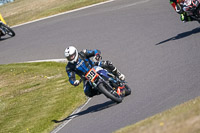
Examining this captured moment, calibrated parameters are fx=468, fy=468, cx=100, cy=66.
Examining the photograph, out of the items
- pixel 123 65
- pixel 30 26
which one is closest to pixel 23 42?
pixel 30 26

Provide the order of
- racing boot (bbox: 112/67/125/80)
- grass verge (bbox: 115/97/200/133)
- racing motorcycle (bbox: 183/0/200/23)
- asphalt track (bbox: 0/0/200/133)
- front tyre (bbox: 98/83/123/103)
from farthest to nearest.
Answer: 1. racing motorcycle (bbox: 183/0/200/23)
2. racing boot (bbox: 112/67/125/80)
3. front tyre (bbox: 98/83/123/103)
4. asphalt track (bbox: 0/0/200/133)
5. grass verge (bbox: 115/97/200/133)

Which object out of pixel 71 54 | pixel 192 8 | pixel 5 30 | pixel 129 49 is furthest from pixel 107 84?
pixel 5 30

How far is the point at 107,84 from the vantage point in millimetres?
9805

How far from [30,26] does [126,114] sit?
55.1 ft

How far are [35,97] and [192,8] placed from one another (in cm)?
533

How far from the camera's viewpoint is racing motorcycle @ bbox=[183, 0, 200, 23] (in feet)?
45.4

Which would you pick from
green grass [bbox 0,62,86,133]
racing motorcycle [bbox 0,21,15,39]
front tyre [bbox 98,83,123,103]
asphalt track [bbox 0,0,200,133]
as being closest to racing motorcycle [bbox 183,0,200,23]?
asphalt track [bbox 0,0,200,133]

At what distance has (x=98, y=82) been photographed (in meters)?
9.70

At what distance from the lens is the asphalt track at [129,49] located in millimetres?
9070

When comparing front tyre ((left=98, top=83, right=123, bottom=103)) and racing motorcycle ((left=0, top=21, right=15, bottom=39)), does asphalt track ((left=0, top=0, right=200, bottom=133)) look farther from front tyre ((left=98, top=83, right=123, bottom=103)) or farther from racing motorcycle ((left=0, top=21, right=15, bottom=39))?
racing motorcycle ((left=0, top=21, right=15, bottom=39))

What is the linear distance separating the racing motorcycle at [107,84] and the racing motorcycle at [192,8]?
4.72m

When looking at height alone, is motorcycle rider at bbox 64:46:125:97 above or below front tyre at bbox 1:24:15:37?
above

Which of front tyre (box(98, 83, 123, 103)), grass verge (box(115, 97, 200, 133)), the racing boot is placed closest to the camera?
grass verge (box(115, 97, 200, 133))

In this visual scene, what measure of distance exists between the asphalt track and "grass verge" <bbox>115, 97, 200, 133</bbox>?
1.07 metres
